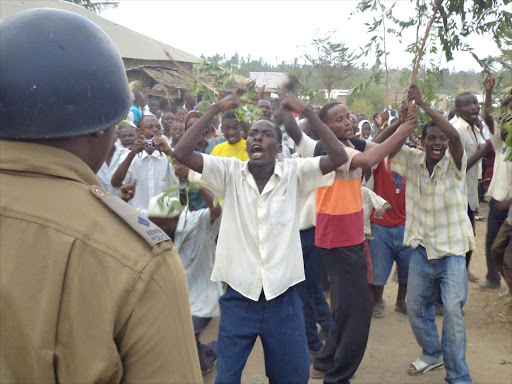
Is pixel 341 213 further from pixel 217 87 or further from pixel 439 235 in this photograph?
pixel 217 87

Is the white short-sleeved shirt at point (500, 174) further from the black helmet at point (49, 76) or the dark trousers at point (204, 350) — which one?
the black helmet at point (49, 76)

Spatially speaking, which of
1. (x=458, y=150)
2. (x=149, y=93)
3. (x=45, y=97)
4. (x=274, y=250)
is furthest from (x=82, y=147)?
(x=149, y=93)

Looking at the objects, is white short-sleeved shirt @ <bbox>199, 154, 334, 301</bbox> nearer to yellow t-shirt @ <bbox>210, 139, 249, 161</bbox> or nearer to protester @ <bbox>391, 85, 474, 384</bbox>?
protester @ <bbox>391, 85, 474, 384</bbox>

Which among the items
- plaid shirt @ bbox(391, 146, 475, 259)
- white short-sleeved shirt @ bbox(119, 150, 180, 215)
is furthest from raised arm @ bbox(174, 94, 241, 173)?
plaid shirt @ bbox(391, 146, 475, 259)

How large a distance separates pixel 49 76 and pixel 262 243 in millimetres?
2427

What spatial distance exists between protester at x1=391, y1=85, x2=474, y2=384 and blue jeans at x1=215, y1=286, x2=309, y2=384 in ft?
4.82

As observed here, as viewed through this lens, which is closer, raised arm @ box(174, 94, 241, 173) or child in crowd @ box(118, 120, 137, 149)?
raised arm @ box(174, 94, 241, 173)

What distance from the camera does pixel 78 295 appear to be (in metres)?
1.03

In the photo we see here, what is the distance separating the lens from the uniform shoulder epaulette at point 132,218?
42.5 inches

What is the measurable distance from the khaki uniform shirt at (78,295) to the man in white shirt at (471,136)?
5710 mm

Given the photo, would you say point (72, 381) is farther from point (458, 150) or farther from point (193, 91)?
point (458, 150)

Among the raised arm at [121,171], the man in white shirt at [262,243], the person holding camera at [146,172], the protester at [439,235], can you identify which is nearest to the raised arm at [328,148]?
the man in white shirt at [262,243]

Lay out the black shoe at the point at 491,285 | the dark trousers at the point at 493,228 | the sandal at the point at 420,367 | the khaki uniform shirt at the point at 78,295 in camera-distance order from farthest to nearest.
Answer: the black shoe at the point at 491,285
the dark trousers at the point at 493,228
the sandal at the point at 420,367
the khaki uniform shirt at the point at 78,295

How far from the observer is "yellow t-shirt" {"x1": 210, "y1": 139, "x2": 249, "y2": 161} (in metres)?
5.52
